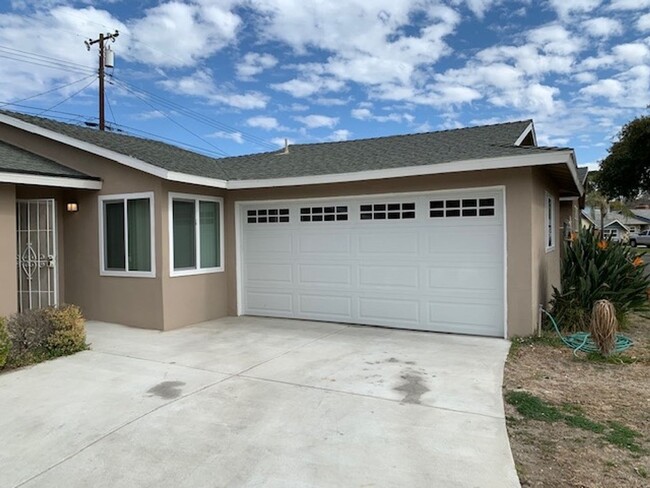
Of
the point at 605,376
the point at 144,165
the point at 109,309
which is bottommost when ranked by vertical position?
the point at 605,376

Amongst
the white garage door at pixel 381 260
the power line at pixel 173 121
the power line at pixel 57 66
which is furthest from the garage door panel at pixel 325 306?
the power line at pixel 57 66

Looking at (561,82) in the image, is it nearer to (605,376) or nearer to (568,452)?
(605,376)

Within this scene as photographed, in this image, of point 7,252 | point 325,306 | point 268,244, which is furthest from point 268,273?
point 7,252

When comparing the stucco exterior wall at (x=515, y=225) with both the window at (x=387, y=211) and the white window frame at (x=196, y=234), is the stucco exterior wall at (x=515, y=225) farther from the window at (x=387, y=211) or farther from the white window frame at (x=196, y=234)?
the white window frame at (x=196, y=234)

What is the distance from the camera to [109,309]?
26.9ft

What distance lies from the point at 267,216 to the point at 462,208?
377 cm

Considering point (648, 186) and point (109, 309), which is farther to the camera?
point (648, 186)

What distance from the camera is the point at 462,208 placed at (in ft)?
24.2

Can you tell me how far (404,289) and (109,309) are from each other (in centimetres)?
528

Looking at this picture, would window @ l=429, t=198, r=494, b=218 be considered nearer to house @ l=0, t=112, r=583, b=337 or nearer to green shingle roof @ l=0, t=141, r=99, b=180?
house @ l=0, t=112, r=583, b=337

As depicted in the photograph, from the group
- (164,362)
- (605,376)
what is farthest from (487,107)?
(164,362)

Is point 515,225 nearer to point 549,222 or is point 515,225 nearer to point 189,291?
point 549,222

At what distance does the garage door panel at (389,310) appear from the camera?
307 inches

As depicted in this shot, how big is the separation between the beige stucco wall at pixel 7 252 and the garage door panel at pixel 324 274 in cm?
464
